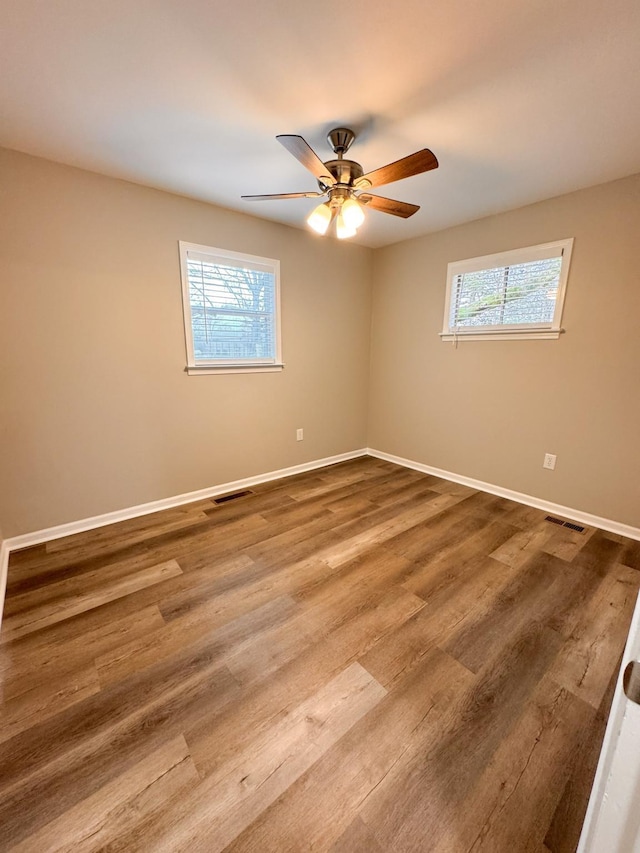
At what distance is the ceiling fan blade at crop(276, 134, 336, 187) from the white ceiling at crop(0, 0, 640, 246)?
0.28m

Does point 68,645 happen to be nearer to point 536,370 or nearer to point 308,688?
point 308,688

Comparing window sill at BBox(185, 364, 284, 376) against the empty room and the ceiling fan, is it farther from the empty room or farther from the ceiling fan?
the ceiling fan

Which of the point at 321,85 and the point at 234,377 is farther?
the point at 234,377

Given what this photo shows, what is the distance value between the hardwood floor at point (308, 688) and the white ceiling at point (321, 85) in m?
2.48

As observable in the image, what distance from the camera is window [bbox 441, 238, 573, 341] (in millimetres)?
2652

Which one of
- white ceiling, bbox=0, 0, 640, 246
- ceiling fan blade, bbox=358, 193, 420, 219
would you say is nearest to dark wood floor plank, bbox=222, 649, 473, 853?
ceiling fan blade, bbox=358, 193, 420, 219

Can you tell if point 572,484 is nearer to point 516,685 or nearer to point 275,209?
point 516,685

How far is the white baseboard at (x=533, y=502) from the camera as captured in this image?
2523mm

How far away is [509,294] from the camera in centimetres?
293

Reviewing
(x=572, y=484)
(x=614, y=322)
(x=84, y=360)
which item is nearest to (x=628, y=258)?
(x=614, y=322)

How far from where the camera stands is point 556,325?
267cm

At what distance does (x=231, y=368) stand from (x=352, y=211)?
5.56ft

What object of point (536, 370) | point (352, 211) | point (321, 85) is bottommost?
point (536, 370)

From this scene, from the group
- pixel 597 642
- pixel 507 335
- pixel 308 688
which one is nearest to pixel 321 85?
pixel 507 335
